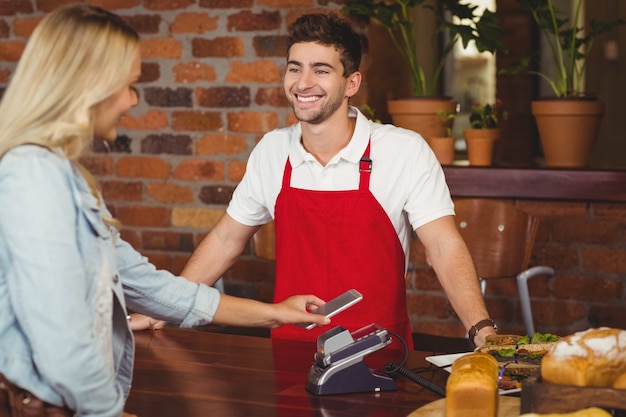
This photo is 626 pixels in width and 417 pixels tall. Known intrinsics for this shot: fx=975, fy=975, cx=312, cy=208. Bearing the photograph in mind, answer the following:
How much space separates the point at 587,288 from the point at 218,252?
51.7 inches

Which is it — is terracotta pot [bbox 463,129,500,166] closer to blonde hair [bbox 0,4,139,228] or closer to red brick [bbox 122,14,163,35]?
red brick [bbox 122,14,163,35]

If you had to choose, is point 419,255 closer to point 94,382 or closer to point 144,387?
point 144,387

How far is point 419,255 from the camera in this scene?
3.34 metres

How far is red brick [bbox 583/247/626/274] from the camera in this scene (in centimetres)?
316

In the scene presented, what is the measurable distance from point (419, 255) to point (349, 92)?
0.90 meters

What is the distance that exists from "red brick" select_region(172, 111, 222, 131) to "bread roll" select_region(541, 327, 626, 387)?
2.19 m

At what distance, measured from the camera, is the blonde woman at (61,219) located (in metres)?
1.31

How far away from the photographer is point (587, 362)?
4.61ft

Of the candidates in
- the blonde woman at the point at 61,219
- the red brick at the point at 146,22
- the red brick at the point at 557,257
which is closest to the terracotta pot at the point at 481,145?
the red brick at the point at 557,257

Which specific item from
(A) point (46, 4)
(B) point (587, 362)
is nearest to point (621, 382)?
(B) point (587, 362)

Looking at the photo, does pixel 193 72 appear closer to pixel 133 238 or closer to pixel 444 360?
pixel 133 238

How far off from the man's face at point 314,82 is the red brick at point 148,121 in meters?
1.09

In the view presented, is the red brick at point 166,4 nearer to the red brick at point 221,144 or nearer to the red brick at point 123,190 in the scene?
the red brick at point 221,144

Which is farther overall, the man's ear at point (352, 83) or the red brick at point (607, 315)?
the red brick at point (607, 315)
